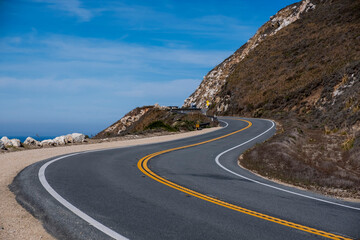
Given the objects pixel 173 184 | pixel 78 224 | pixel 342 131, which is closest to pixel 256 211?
pixel 173 184

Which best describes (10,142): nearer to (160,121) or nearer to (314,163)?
(314,163)

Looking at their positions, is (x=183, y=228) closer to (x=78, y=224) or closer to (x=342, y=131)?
(x=78, y=224)

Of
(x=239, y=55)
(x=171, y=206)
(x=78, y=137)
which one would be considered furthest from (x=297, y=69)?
(x=171, y=206)

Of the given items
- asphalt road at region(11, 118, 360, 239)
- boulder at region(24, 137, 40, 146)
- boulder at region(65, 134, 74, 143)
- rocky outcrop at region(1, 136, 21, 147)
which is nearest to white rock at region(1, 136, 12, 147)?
rocky outcrop at region(1, 136, 21, 147)

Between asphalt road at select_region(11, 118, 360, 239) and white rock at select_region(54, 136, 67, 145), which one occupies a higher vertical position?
white rock at select_region(54, 136, 67, 145)

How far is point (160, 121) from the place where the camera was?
33.0m

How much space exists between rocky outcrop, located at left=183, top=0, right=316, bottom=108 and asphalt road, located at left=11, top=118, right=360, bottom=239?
61.4m

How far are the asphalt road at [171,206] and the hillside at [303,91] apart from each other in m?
3.02

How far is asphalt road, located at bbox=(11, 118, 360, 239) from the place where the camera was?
18.0ft

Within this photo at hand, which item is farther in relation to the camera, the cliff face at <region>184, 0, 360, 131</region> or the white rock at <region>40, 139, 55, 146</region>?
the cliff face at <region>184, 0, 360, 131</region>

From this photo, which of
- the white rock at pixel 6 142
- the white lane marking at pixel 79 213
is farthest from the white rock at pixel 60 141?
the white lane marking at pixel 79 213

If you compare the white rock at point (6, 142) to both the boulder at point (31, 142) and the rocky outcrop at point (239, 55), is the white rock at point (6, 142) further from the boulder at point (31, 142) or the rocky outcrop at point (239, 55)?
the rocky outcrop at point (239, 55)

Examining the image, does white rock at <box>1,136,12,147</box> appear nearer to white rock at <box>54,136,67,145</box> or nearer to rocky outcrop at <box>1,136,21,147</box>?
rocky outcrop at <box>1,136,21,147</box>

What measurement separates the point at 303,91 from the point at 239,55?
126 feet
